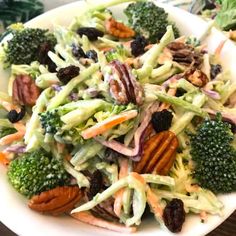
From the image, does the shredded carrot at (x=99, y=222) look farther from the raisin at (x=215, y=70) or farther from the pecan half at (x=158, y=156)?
the raisin at (x=215, y=70)

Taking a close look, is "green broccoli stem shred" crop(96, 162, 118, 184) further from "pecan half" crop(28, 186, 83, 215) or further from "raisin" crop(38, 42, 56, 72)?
"raisin" crop(38, 42, 56, 72)

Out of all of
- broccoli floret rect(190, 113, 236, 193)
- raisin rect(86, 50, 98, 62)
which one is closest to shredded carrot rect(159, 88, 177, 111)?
→ broccoli floret rect(190, 113, 236, 193)

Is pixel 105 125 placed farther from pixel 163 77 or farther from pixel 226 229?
pixel 226 229

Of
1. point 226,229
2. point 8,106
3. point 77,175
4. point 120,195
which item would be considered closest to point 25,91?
point 8,106

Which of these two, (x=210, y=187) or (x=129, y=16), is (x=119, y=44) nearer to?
(x=129, y=16)

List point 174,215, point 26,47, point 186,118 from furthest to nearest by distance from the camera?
1. point 26,47
2. point 186,118
3. point 174,215
